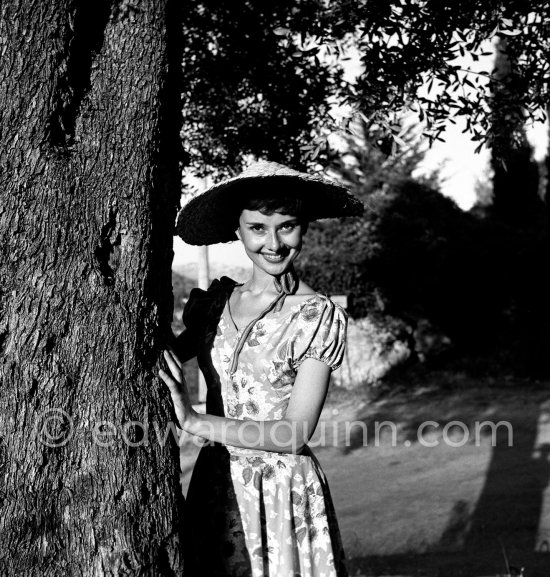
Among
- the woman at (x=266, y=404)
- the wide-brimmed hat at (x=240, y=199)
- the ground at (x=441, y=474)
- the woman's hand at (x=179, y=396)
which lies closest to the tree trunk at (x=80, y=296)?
the woman's hand at (x=179, y=396)

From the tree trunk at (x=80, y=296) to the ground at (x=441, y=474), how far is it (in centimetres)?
340

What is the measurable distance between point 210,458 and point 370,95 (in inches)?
98.1

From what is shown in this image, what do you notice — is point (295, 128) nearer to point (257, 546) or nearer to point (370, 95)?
point (370, 95)

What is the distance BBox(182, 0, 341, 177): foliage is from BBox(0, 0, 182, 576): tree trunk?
306 centimetres

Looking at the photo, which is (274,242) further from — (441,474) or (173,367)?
(441,474)

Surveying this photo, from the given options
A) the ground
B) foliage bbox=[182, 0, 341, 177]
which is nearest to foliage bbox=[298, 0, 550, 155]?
foliage bbox=[182, 0, 341, 177]

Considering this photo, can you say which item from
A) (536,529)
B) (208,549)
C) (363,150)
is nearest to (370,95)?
(208,549)

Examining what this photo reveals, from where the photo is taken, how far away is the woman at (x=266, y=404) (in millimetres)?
2223

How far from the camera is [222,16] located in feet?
17.7

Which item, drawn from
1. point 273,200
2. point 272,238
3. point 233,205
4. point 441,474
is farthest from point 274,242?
point 441,474

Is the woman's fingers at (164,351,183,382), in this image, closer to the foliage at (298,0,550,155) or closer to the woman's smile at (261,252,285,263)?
the woman's smile at (261,252,285,263)

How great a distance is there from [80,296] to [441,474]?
7.15m

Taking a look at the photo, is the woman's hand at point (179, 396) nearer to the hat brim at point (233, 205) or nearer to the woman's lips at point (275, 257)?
the woman's lips at point (275, 257)

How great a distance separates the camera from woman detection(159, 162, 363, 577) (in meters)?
2.22
